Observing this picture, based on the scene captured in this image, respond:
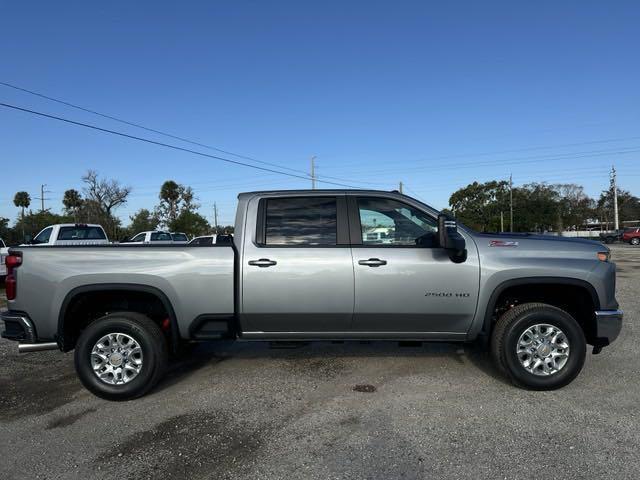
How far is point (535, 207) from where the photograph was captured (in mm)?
72562

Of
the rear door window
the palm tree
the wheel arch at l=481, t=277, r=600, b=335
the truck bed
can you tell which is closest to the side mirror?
the wheel arch at l=481, t=277, r=600, b=335

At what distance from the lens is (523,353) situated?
4.18m

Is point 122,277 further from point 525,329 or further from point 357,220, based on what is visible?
point 525,329

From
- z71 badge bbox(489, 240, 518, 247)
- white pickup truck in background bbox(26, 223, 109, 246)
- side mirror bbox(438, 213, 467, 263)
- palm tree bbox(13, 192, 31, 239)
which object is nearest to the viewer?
side mirror bbox(438, 213, 467, 263)

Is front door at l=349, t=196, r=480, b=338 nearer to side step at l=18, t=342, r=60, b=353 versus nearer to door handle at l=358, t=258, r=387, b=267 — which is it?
door handle at l=358, t=258, r=387, b=267

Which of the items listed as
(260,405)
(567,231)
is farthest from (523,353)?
(567,231)

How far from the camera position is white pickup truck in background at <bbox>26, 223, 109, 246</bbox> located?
13891mm

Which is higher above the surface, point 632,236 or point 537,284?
point 632,236

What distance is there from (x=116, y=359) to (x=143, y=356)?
26 cm

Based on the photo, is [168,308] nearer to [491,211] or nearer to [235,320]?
[235,320]

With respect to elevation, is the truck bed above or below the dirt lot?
above

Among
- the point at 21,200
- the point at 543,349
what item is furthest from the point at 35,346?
the point at 21,200

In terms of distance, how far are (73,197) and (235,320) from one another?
7275 cm

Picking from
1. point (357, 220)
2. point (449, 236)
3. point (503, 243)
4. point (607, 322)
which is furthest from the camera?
point (357, 220)
